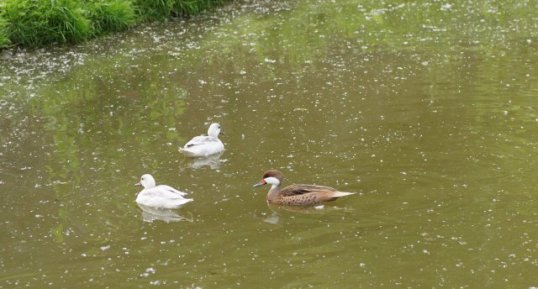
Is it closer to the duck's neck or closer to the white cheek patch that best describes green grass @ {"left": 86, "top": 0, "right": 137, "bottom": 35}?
the white cheek patch

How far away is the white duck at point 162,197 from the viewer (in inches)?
426

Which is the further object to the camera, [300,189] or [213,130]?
[213,130]

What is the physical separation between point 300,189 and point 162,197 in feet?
5.36

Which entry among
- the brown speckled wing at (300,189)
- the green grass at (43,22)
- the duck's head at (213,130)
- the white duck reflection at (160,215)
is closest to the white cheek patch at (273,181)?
the brown speckled wing at (300,189)

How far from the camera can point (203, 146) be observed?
12.5 meters

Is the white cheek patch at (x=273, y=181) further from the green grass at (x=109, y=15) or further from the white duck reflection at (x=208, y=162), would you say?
the green grass at (x=109, y=15)

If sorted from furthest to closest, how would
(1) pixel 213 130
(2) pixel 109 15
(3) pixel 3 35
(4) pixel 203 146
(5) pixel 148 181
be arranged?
1. (2) pixel 109 15
2. (3) pixel 3 35
3. (1) pixel 213 130
4. (4) pixel 203 146
5. (5) pixel 148 181

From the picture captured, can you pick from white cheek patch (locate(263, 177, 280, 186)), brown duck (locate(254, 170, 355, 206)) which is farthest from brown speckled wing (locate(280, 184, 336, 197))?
white cheek patch (locate(263, 177, 280, 186))

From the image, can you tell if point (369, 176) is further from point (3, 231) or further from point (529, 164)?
point (3, 231)

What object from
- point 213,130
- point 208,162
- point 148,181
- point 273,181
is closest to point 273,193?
point 273,181

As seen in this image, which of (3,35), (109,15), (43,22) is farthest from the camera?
(109,15)

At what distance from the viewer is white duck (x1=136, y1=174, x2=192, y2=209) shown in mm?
10820

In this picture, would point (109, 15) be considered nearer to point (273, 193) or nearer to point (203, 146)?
point (203, 146)

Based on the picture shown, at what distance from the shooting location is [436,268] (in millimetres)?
8969
